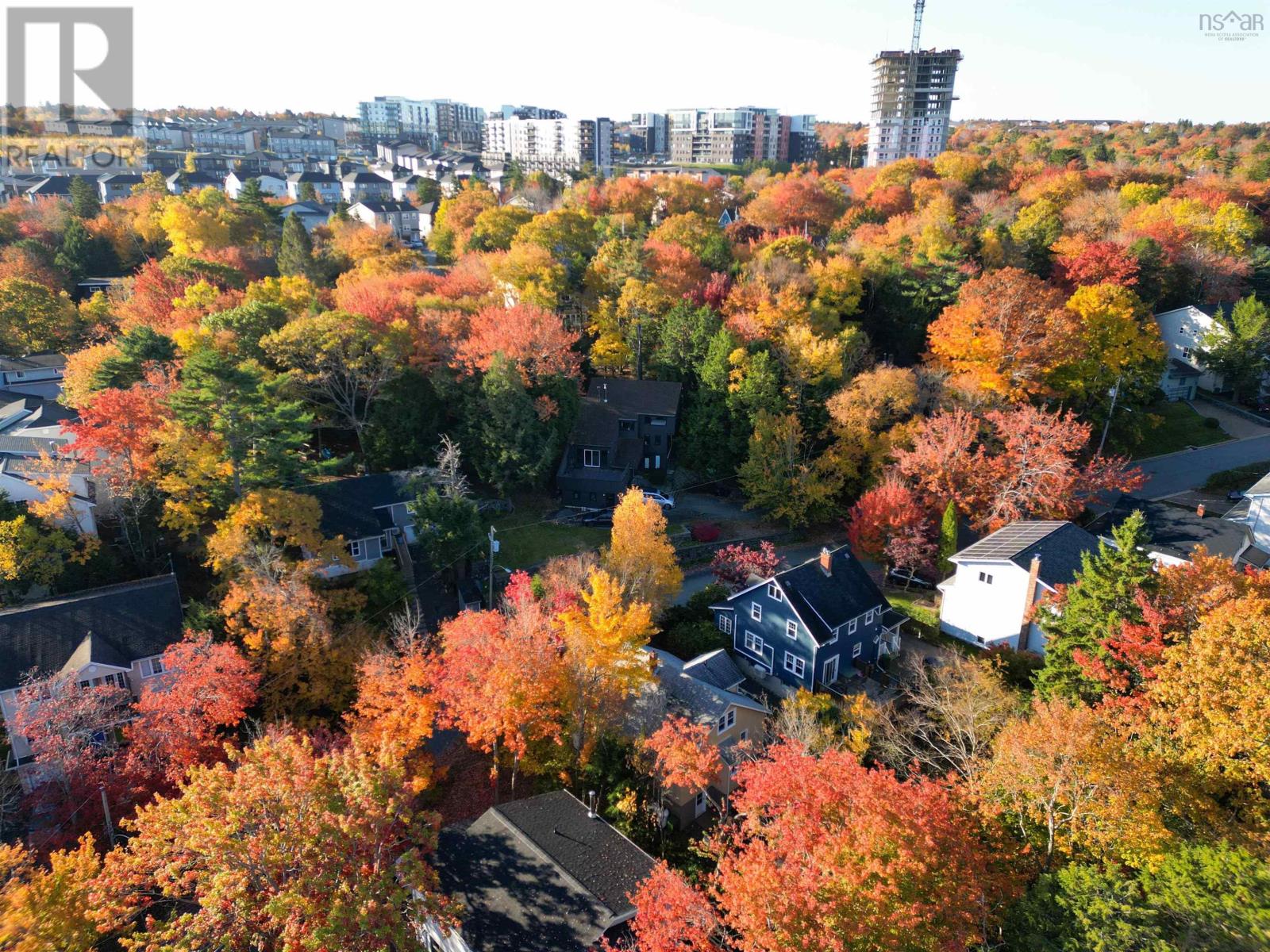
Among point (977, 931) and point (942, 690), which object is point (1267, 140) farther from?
point (977, 931)

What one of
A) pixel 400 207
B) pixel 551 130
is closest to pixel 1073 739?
pixel 400 207

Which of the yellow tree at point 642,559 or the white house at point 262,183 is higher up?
the white house at point 262,183

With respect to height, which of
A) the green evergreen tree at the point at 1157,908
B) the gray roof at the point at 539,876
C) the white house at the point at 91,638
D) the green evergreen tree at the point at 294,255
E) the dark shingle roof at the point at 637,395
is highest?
the green evergreen tree at the point at 294,255

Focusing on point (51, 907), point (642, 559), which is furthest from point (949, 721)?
point (51, 907)

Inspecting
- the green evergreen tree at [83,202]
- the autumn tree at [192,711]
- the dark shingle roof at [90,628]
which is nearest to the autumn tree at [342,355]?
the dark shingle roof at [90,628]

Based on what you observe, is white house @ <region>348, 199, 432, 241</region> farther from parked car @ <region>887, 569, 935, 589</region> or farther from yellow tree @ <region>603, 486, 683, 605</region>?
parked car @ <region>887, 569, 935, 589</region>

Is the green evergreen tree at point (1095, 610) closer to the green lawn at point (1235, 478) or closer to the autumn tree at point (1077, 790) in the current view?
the autumn tree at point (1077, 790)
